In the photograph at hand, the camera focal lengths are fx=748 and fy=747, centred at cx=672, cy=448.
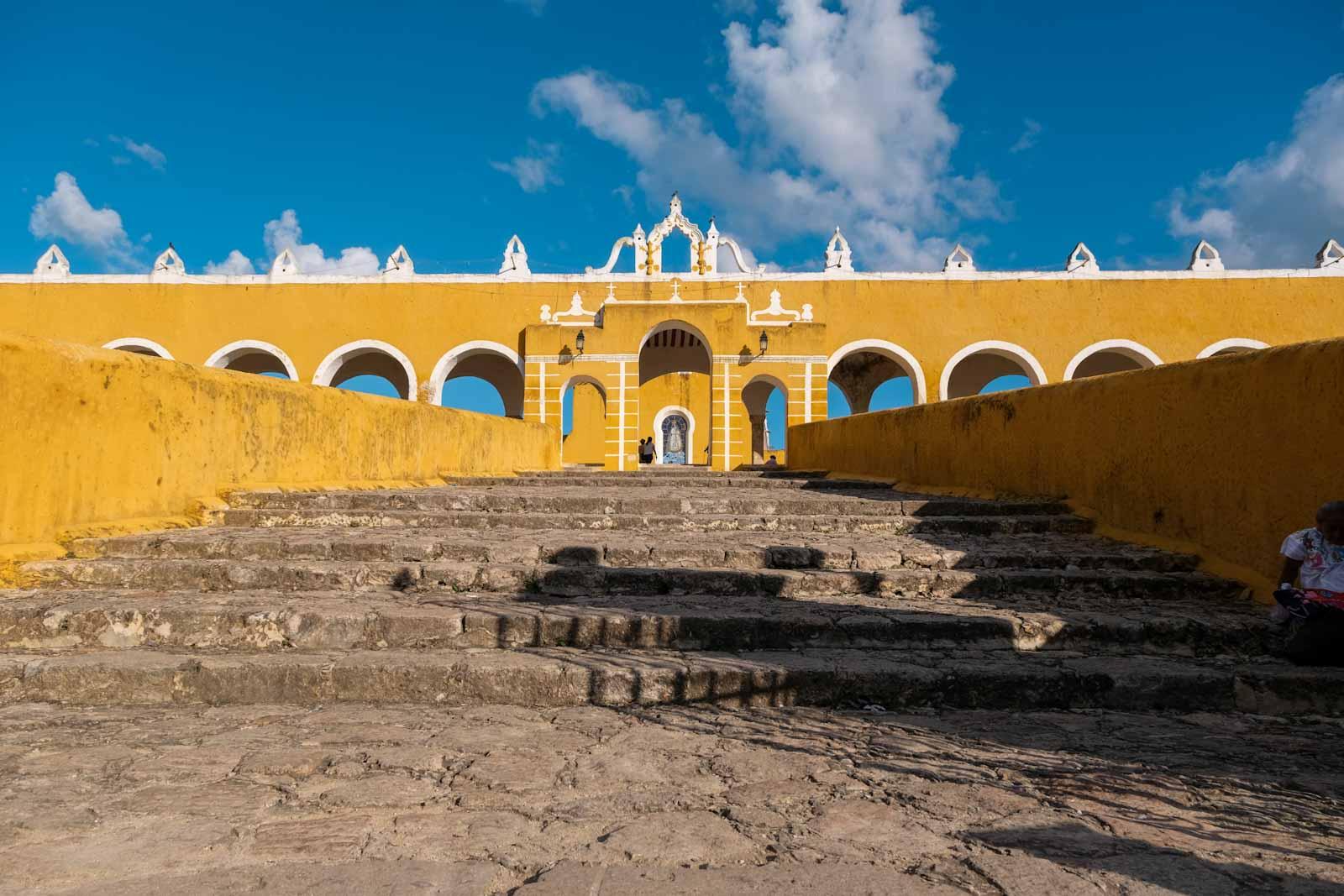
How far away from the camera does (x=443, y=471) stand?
722 centimetres

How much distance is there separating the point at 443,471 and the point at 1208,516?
601 cm

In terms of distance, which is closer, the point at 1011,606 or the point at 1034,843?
the point at 1034,843

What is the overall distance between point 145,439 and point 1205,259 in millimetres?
18969

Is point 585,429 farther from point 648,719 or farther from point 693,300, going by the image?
point 648,719

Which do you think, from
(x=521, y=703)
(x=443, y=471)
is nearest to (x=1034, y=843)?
(x=521, y=703)

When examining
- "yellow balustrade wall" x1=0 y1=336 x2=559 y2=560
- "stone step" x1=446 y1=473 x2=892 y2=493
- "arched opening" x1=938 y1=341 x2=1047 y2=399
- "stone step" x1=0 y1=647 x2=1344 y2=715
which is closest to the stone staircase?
"stone step" x1=0 y1=647 x2=1344 y2=715

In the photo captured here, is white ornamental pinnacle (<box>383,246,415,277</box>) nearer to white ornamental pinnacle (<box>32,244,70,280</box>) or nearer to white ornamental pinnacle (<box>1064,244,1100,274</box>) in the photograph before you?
white ornamental pinnacle (<box>32,244,70,280</box>)

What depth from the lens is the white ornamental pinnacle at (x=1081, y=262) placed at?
53.2 feet

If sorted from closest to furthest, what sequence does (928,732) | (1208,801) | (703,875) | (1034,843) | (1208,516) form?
(703,875) → (1034,843) → (1208,801) → (928,732) → (1208,516)

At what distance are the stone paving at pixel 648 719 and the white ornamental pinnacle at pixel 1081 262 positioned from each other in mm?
14349

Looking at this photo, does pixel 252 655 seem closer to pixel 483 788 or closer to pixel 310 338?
pixel 483 788

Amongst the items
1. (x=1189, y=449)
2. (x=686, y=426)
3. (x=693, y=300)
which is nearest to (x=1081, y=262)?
(x=693, y=300)

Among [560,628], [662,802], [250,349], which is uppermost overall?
[250,349]

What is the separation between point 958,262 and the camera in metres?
16.5
